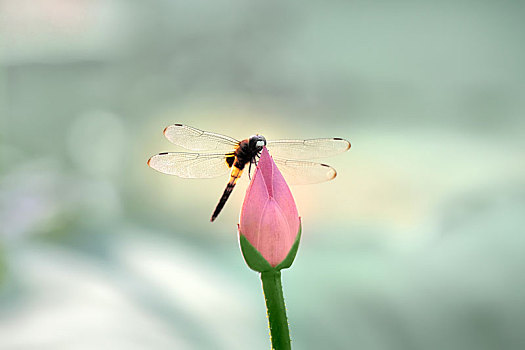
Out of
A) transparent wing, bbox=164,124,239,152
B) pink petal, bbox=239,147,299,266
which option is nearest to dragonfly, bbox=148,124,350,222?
transparent wing, bbox=164,124,239,152

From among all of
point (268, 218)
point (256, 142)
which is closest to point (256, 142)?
point (256, 142)

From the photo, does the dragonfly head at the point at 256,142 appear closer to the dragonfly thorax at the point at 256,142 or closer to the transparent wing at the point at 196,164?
the dragonfly thorax at the point at 256,142

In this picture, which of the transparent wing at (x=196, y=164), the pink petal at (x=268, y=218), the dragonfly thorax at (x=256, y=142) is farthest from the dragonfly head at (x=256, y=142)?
the pink petal at (x=268, y=218)

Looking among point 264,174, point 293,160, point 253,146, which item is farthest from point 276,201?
point 293,160

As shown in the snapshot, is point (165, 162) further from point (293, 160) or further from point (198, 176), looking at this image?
point (293, 160)

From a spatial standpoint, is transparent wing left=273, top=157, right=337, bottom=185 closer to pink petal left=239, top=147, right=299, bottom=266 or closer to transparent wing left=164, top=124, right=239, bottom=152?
transparent wing left=164, top=124, right=239, bottom=152

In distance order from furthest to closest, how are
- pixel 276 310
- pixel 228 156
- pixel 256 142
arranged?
pixel 228 156
pixel 256 142
pixel 276 310

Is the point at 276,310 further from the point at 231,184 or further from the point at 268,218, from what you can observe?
the point at 231,184
